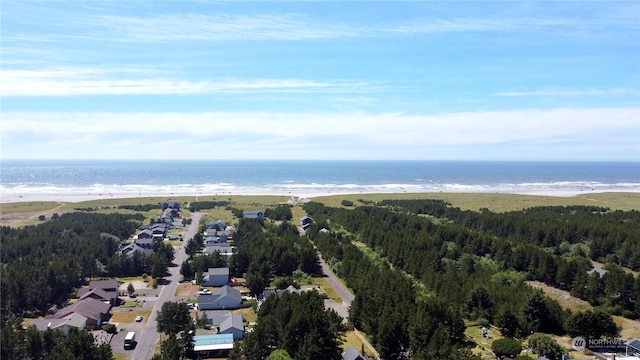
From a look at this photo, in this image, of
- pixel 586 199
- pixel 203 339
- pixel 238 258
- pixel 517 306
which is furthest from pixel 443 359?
pixel 586 199

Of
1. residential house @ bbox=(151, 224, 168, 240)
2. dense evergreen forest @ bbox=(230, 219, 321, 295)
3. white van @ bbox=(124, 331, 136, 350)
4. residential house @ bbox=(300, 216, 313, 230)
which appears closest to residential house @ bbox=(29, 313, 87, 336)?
white van @ bbox=(124, 331, 136, 350)

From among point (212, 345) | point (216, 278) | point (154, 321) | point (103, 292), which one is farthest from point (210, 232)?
point (212, 345)

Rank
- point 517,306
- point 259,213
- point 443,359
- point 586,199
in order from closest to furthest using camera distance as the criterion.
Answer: point 443,359
point 517,306
point 259,213
point 586,199

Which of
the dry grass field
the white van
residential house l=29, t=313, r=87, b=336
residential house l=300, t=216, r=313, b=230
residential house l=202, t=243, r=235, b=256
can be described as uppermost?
residential house l=300, t=216, r=313, b=230

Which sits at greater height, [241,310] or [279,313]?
[279,313]

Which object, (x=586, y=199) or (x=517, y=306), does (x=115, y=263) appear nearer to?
(x=517, y=306)

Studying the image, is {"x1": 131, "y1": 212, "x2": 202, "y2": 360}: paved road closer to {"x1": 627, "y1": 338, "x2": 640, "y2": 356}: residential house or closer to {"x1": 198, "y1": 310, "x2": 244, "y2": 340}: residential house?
{"x1": 198, "y1": 310, "x2": 244, "y2": 340}: residential house

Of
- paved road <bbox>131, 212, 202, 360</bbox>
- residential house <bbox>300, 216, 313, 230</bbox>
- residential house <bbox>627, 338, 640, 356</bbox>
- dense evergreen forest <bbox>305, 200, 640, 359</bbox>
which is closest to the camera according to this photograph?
residential house <bbox>627, 338, 640, 356</bbox>
